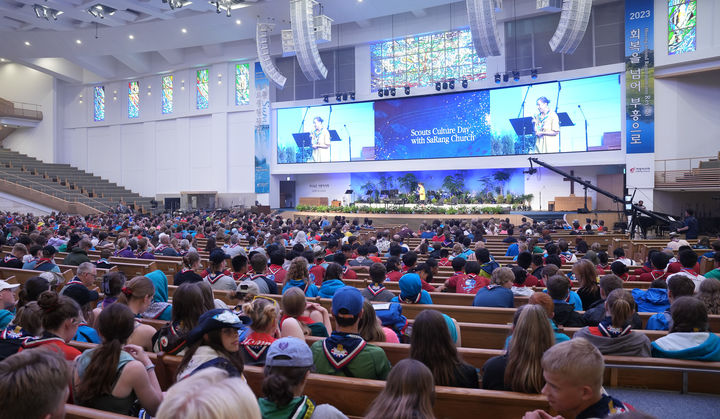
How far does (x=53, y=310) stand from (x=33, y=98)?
35.5 meters

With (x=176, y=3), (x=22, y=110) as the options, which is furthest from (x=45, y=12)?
(x=22, y=110)

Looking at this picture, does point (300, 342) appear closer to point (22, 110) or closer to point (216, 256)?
point (216, 256)

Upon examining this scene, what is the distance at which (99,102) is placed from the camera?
1228 inches

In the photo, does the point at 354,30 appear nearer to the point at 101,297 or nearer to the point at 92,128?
the point at 92,128

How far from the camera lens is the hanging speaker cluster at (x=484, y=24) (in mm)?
15891

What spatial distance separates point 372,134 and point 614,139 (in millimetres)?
11063

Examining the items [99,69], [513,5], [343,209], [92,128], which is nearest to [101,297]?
[343,209]

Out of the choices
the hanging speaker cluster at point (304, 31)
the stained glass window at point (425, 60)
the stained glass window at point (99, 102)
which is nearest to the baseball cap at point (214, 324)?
the hanging speaker cluster at point (304, 31)

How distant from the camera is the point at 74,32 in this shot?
78.8ft

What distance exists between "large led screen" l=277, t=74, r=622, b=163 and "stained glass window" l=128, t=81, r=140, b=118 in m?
10.3

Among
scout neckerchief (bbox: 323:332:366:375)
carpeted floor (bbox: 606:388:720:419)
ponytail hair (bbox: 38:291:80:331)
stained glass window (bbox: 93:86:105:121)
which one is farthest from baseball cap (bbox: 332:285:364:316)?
stained glass window (bbox: 93:86:105:121)

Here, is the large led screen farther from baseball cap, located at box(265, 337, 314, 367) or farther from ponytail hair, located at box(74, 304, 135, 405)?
ponytail hair, located at box(74, 304, 135, 405)

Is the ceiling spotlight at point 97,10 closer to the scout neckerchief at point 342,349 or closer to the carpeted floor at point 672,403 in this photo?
the scout neckerchief at point 342,349

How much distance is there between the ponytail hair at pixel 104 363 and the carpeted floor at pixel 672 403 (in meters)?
2.94
